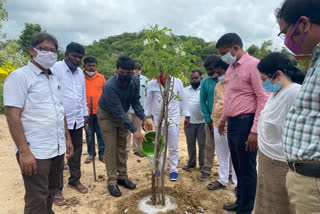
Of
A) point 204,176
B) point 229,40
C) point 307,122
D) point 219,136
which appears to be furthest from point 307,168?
point 204,176

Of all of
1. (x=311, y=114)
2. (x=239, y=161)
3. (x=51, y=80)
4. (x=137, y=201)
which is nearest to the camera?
(x=311, y=114)

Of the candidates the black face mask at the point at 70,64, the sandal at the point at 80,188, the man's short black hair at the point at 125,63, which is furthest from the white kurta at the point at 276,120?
the sandal at the point at 80,188

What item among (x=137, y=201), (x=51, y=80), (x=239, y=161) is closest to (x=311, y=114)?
(x=239, y=161)

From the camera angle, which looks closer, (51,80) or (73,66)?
(51,80)

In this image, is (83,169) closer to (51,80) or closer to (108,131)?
(108,131)

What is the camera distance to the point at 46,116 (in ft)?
7.13

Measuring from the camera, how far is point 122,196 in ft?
11.8

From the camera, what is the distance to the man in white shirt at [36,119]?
199 centimetres

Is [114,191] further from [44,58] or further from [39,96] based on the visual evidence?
[44,58]

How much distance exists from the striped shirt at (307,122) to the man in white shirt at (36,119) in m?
2.09

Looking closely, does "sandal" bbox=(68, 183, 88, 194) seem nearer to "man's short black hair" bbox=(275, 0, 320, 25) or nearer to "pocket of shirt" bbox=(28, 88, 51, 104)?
"pocket of shirt" bbox=(28, 88, 51, 104)

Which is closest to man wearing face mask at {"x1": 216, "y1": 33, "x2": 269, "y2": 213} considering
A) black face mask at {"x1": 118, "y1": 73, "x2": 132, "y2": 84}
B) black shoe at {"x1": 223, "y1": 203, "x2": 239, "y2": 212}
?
black shoe at {"x1": 223, "y1": 203, "x2": 239, "y2": 212}

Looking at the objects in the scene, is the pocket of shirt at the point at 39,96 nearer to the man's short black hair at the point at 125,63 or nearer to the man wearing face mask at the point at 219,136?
the man's short black hair at the point at 125,63

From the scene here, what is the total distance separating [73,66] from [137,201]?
231cm
